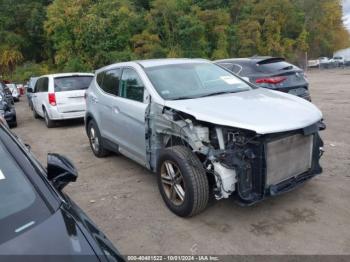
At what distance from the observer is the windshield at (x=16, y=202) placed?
2.06 metres

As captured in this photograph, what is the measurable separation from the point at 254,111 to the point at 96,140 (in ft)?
11.6

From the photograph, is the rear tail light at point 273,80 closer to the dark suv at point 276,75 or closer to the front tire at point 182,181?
the dark suv at point 276,75

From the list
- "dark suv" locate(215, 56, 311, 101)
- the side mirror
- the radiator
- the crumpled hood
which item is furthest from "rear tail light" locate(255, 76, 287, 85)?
the side mirror

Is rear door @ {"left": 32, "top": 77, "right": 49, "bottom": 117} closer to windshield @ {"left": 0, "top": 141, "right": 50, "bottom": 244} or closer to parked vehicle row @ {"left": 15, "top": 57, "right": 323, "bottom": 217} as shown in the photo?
parked vehicle row @ {"left": 15, "top": 57, "right": 323, "bottom": 217}

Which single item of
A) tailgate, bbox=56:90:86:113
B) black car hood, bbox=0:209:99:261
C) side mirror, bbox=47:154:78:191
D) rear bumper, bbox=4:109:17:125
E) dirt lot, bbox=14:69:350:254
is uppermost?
side mirror, bbox=47:154:78:191

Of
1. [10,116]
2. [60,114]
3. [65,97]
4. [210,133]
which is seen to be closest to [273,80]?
[210,133]

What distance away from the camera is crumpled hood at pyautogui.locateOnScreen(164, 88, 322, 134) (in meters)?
3.67

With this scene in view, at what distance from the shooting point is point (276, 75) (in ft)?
28.0

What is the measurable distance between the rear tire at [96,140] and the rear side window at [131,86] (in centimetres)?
125

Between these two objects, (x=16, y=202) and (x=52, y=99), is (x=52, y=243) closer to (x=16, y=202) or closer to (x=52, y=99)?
(x=16, y=202)

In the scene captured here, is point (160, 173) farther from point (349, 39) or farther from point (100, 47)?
point (349, 39)

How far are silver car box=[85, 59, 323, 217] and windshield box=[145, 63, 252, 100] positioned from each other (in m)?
0.01

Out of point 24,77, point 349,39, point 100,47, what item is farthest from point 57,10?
point 349,39

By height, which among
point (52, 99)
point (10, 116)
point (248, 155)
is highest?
point (248, 155)
